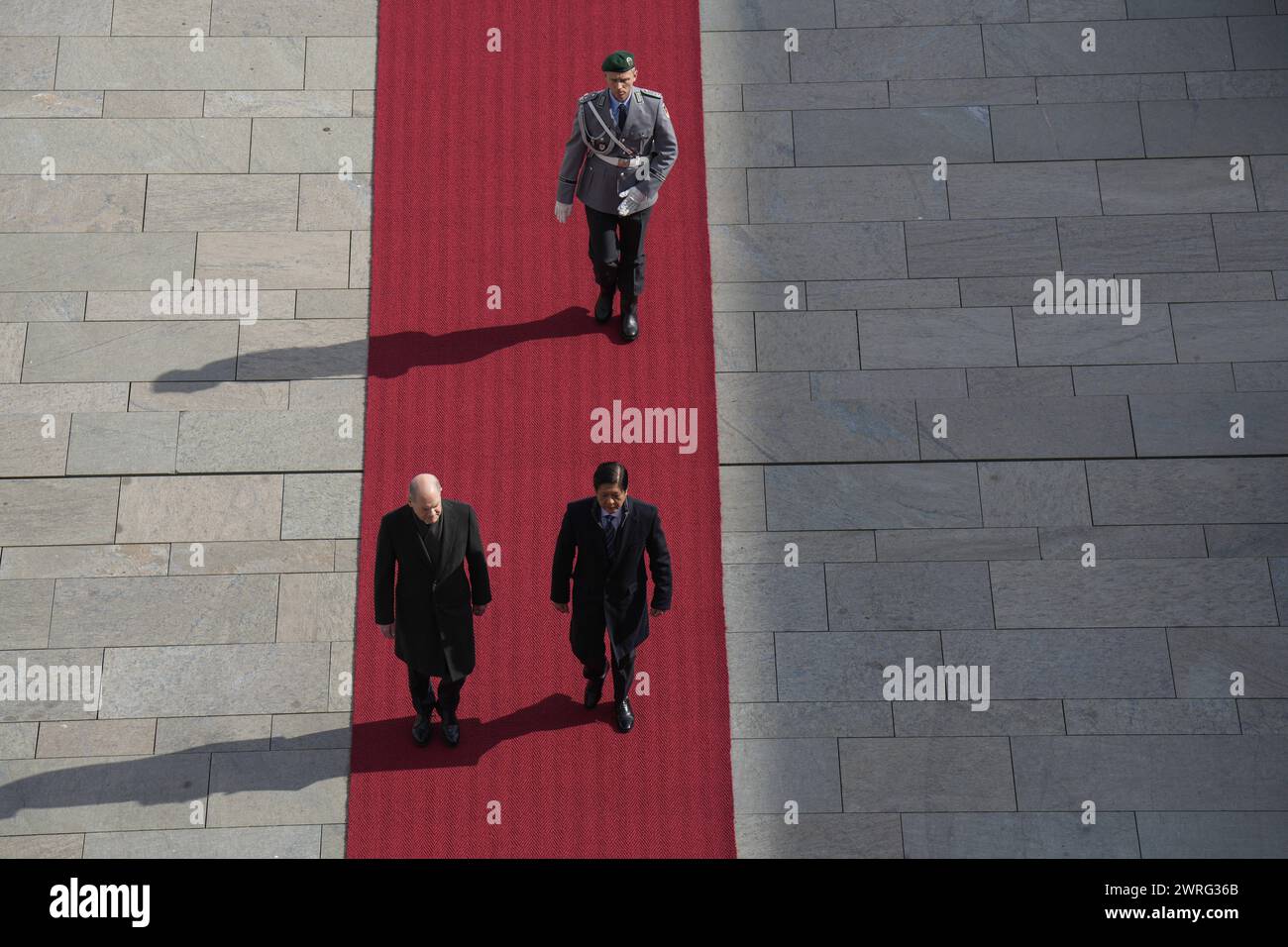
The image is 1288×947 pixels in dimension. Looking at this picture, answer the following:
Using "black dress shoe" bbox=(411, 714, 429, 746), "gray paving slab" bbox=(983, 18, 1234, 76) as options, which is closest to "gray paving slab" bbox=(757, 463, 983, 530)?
"black dress shoe" bbox=(411, 714, 429, 746)

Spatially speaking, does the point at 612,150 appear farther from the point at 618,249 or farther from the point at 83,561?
the point at 83,561

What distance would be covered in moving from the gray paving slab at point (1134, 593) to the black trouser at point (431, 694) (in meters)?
3.38

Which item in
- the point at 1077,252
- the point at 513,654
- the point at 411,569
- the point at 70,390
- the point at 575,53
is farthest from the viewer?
the point at 575,53

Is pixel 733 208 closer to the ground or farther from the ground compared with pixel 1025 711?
farther from the ground

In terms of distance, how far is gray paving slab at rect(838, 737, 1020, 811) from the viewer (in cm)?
666

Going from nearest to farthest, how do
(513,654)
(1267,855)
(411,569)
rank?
(411,569), (1267,855), (513,654)

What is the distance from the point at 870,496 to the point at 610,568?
230cm

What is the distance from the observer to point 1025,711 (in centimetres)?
687

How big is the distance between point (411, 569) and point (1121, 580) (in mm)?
4453

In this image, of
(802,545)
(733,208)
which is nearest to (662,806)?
(802,545)

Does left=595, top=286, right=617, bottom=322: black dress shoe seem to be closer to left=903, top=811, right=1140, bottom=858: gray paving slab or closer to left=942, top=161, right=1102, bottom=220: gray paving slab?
left=942, top=161, right=1102, bottom=220: gray paving slab

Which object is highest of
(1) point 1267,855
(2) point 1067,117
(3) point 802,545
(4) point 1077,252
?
(2) point 1067,117

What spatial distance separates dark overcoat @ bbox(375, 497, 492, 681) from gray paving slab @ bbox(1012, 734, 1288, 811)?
3374 mm

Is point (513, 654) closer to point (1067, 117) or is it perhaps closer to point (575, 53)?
point (575, 53)
